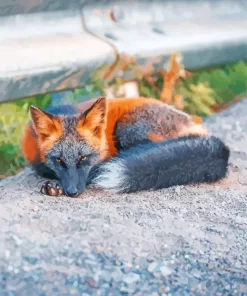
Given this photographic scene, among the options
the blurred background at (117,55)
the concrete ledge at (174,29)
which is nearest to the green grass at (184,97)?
the blurred background at (117,55)

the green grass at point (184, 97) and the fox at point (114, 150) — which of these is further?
the green grass at point (184, 97)

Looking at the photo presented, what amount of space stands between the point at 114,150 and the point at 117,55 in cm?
99

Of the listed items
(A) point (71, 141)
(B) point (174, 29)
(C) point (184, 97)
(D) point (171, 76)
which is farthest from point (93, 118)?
(B) point (174, 29)

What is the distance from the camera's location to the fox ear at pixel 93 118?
3.81m

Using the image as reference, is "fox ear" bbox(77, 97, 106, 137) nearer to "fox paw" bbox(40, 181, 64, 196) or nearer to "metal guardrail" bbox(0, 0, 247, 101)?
"fox paw" bbox(40, 181, 64, 196)

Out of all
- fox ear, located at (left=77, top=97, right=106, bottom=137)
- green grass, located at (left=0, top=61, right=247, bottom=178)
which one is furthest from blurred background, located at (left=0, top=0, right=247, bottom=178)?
fox ear, located at (left=77, top=97, right=106, bottom=137)

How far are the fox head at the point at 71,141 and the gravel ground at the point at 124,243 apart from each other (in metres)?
0.16

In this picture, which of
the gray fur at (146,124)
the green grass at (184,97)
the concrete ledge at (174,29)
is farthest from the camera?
the concrete ledge at (174,29)

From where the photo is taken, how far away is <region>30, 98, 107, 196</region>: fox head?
3.75 meters

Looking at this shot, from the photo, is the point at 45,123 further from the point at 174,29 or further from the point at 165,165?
the point at 174,29

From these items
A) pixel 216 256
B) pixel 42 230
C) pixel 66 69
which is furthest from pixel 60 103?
pixel 216 256

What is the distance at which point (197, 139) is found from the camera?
4074 mm

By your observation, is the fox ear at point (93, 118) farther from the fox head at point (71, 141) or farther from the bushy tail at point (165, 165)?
the bushy tail at point (165, 165)

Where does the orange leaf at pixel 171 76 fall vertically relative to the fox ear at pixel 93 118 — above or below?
below
